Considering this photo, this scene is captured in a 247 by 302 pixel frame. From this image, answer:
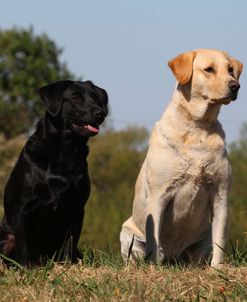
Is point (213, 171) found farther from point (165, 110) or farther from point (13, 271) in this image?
point (13, 271)

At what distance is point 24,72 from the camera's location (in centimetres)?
5644

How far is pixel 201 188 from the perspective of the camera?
7.71m

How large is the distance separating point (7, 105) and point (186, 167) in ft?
157

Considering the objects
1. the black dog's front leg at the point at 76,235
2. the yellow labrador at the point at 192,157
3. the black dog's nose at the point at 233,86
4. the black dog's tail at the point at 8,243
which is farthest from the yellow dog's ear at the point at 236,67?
the black dog's tail at the point at 8,243

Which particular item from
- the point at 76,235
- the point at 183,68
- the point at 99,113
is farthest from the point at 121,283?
the point at 183,68

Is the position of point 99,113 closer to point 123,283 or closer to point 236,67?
point 236,67

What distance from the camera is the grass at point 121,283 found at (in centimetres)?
584

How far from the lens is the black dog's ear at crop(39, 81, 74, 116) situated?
25.3 feet

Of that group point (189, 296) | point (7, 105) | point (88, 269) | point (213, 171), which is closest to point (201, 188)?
point (213, 171)

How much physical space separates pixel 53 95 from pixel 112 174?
5058cm

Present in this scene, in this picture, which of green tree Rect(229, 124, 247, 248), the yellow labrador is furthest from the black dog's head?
green tree Rect(229, 124, 247, 248)

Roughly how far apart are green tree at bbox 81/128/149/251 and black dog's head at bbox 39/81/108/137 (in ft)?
111

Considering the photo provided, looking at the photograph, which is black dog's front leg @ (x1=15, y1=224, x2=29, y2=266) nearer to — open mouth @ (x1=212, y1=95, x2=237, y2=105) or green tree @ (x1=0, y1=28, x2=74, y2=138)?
open mouth @ (x1=212, y1=95, x2=237, y2=105)

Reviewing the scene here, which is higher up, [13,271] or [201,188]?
[201,188]
